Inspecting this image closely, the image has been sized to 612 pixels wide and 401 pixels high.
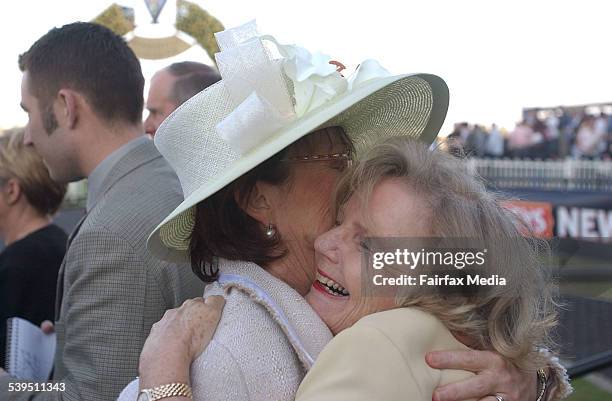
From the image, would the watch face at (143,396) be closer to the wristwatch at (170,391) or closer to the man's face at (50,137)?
the wristwatch at (170,391)

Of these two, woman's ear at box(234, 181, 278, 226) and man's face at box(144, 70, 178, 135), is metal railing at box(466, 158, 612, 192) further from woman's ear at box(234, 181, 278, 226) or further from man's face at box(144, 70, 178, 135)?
woman's ear at box(234, 181, 278, 226)

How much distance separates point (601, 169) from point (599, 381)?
8.50m

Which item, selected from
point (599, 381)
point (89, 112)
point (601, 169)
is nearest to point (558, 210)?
point (599, 381)

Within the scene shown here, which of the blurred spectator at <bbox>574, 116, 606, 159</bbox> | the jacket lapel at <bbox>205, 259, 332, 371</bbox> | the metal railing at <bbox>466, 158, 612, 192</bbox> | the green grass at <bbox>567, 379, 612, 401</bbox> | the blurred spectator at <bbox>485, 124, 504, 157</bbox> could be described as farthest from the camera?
the blurred spectator at <bbox>485, 124, 504, 157</bbox>

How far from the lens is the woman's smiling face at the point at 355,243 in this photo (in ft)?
4.60

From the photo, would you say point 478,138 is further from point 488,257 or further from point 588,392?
point 488,257

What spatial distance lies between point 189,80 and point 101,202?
2002 millimetres

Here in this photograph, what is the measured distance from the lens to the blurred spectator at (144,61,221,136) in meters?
4.33

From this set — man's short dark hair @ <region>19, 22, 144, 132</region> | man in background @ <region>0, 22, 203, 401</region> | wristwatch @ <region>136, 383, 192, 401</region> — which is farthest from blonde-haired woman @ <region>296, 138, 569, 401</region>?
man's short dark hair @ <region>19, 22, 144, 132</region>

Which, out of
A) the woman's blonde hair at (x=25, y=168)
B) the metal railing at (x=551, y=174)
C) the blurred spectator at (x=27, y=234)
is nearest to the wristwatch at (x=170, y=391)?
the blurred spectator at (x=27, y=234)

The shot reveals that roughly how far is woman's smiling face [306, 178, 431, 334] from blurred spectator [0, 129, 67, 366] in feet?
6.73

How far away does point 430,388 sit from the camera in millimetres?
1256

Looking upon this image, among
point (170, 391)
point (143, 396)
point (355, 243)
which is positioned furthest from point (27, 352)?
point (355, 243)

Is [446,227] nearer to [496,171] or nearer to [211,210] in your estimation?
Result: [211,210]
